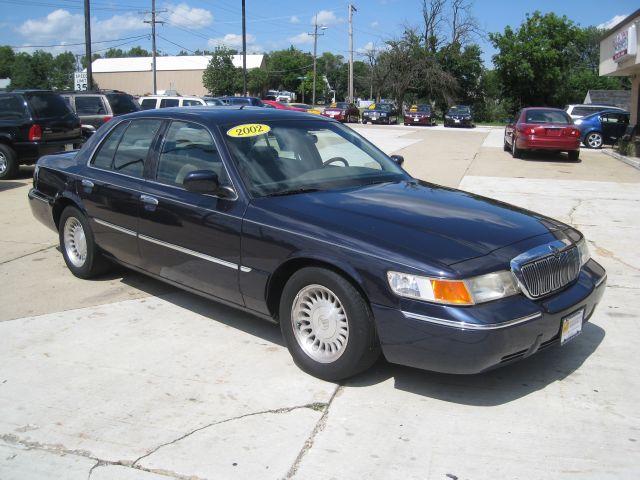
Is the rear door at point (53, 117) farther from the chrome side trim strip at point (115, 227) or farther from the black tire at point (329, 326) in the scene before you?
the black tire at point (329, 326)

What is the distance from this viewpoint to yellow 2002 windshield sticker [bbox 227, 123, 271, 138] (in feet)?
15.3

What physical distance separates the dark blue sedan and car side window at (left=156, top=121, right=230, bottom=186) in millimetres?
12

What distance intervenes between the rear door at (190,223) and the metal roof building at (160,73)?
4279 inches

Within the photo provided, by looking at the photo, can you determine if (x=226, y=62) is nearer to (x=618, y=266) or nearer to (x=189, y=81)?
(x=189, y=81)

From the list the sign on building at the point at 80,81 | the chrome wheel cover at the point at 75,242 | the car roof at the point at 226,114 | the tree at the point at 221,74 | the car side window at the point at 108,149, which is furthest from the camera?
the tree at the point at 221,74

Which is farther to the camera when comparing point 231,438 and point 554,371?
point 554,371

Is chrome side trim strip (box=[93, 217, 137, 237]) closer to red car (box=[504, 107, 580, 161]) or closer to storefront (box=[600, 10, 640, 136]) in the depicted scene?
red car (box=[504, 107, 580, 161])

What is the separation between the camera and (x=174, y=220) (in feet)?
15.3

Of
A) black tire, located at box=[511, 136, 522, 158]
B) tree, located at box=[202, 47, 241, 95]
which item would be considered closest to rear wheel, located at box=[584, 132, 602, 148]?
black tire, located at box=[511, 136, 522, 158]

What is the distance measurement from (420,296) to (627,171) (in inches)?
583

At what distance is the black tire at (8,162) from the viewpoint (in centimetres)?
1265

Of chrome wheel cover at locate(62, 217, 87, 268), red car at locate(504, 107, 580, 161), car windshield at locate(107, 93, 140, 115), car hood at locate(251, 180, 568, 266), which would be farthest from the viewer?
red car at locate(504, 107, 580, 161)

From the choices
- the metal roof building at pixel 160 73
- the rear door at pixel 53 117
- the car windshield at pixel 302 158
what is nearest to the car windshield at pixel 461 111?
the rear door at pixel 53 117

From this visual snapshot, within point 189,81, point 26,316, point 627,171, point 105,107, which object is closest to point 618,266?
point 26,316
